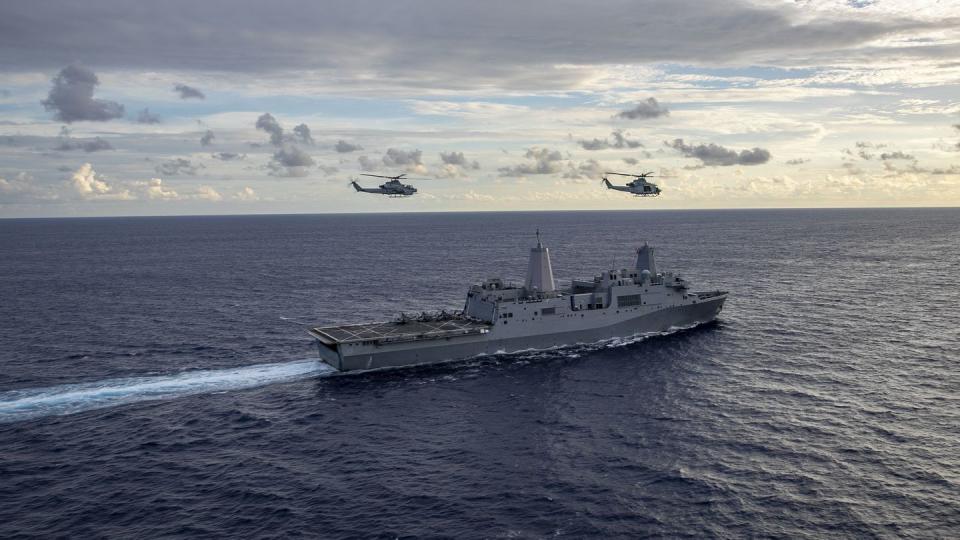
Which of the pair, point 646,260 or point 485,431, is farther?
point 646,260

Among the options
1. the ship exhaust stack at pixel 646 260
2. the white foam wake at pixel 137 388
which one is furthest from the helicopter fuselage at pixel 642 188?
the white foam wake at pixel 137 388

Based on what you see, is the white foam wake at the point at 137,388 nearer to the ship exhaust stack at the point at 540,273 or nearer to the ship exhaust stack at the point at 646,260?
the ship exhaust stack at the point at 540,273

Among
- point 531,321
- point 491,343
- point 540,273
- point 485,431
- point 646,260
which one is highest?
point 646,260

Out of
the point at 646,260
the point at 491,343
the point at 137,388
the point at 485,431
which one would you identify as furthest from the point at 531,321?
the point at 137,388

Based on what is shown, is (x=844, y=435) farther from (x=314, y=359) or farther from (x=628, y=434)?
(x=314, y=359)

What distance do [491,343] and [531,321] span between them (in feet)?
18.1

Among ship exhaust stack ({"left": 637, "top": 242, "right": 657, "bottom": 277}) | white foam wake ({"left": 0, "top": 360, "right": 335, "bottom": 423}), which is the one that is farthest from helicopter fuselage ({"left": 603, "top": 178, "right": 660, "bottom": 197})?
white foam wake ({"left": 0, "top": 360, "right": 335, "bottom": 423})

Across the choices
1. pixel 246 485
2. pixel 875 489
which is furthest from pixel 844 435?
pixel 246 485

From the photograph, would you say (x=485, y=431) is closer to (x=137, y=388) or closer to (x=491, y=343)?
(x=491, y=343)

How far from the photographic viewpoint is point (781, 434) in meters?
43.7

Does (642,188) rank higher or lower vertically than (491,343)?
higher

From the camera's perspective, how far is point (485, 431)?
152 ft

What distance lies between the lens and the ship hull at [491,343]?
60594 millimetres

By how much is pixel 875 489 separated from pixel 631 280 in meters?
41.4
